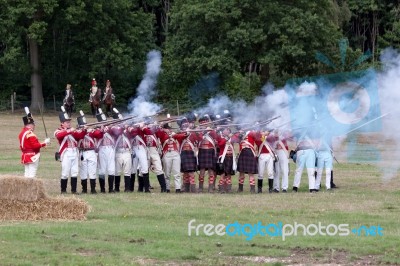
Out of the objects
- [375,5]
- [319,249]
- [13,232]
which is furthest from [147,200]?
[375,5]

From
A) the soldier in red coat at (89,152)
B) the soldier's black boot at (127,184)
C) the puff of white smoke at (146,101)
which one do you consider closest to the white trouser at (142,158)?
the soldier's black boot at (127,184)

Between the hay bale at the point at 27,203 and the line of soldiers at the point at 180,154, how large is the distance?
4741 mm

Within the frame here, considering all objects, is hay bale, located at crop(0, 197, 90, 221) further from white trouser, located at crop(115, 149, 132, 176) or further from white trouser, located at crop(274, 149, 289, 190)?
white trouser, located at crop(274, 149, 289, 190)

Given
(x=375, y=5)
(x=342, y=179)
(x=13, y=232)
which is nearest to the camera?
(x=13, y=232)

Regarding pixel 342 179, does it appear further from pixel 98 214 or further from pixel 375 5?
pixel 375 5

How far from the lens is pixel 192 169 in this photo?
22734mm

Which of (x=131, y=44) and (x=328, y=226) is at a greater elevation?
(x=131, y=44)

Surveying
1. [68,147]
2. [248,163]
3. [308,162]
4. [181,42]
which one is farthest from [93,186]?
[181,42]

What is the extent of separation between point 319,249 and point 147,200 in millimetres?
6737

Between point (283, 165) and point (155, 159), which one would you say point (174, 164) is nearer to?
point (155, 159)

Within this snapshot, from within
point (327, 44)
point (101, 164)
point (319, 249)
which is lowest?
point (319, 249)

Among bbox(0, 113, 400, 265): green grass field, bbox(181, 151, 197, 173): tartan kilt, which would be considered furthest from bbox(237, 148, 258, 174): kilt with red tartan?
bbox(181, 151, 197, 173): tartan kilt

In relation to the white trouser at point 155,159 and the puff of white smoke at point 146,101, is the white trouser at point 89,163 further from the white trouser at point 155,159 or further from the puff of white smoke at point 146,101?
the puff of white smoke at point 146,101

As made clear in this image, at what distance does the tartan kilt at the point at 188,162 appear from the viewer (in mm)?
22734
